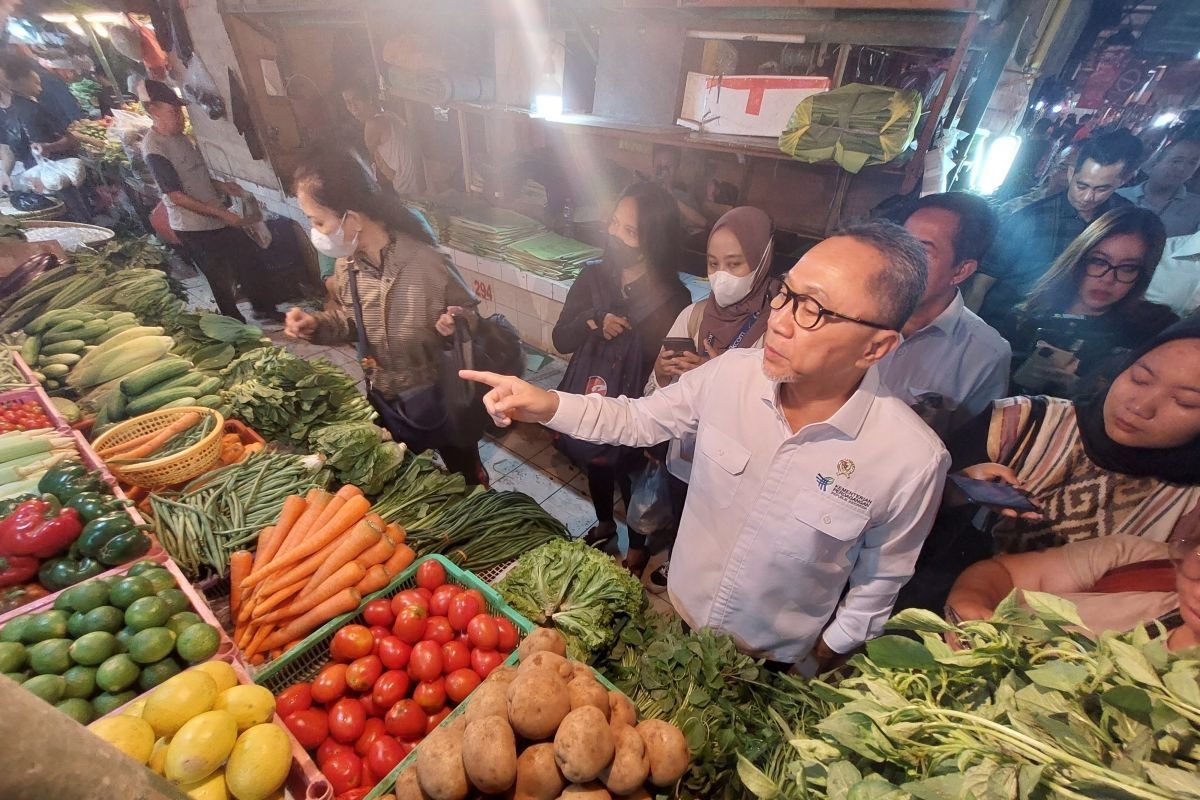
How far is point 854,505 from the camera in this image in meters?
1.46

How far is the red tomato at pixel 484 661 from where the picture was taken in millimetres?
1596

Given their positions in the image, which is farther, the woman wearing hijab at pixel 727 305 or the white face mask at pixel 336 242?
the white face mask at pixel 336 242

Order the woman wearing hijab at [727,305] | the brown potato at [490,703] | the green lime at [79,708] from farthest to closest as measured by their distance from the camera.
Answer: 1. the woman wearing hijab at [727,305]
2. the green lime at [79,708]
3. the brown potato at [490,703]

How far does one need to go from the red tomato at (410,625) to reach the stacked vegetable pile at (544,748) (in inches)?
20.8

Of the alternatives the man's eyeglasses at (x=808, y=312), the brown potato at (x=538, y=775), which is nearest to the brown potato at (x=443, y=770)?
the brown potato at (x=538, y=775)

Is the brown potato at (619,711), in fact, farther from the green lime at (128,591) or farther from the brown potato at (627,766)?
the green lime at (128,591)

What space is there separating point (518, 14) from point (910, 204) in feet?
9.67

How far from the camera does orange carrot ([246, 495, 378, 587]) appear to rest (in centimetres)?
175

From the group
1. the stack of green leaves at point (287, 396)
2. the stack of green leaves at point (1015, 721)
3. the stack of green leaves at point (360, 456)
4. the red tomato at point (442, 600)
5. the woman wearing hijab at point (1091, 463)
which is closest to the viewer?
the stack of green leaves at point (1015, 721)

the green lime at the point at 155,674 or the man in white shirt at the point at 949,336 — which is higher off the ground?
the man in white shirt at the point at 949,336

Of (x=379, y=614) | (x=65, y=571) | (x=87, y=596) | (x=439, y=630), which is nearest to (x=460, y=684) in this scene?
(x=439, y=630)

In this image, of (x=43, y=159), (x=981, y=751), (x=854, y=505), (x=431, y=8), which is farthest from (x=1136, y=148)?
(x=43, y=159)

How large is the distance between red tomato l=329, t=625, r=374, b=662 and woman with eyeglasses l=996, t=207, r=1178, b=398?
8.62ft

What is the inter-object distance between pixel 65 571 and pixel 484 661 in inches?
57.2
